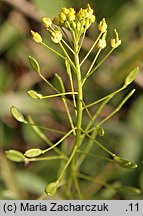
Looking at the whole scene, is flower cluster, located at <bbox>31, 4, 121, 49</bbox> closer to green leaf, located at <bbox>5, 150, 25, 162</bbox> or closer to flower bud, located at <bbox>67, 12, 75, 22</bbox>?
flower bud, located at <bbox>67, 12, 75, 22</bbox>

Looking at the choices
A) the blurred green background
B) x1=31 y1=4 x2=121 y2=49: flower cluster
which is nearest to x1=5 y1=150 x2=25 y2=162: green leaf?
x1=31 y1=4 x2=121 y2=49: flower cluster

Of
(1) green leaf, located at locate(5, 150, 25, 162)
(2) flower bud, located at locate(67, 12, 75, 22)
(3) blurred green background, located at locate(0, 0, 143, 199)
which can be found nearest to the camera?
(2) flower bud, located at locate(67, 12, 75, 22)

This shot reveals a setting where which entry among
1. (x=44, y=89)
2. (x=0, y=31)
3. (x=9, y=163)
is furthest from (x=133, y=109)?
(x=0, y=31)

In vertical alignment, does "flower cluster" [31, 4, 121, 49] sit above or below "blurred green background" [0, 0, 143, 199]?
below

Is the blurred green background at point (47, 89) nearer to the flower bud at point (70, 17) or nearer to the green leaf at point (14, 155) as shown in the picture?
the green leaf at point (14, 155)

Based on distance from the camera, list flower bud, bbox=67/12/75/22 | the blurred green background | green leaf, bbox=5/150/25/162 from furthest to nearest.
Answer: the blurred green background → green leaf, bbox=5/150/25/162 → flower bud, bbox=67/12/75/22

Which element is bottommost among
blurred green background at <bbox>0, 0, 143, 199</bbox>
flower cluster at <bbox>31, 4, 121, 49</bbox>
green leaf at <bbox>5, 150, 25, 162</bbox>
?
green leaf at <bbox>5, 150, 25, 162</bbox>

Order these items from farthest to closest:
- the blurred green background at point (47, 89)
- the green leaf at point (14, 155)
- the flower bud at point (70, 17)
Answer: the blurred green background at point (47, 89) → the green leaf at point (14, 155) → the flower bud at point (70, 17)

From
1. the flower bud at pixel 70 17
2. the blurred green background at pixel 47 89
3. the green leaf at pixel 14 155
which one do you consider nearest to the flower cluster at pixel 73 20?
the flower bud at pixel 70 17
